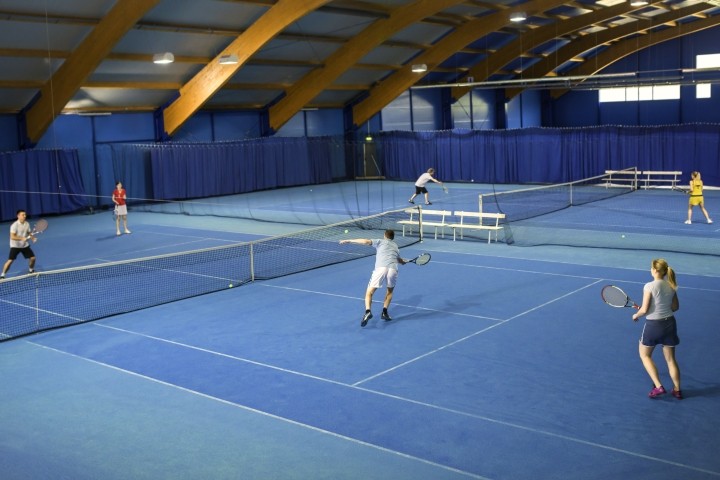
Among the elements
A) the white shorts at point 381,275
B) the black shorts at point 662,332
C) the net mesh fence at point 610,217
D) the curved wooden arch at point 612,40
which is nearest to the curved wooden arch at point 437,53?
the net mesh fence at point 610,217

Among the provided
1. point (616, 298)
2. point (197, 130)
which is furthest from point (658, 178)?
point (616, 298)

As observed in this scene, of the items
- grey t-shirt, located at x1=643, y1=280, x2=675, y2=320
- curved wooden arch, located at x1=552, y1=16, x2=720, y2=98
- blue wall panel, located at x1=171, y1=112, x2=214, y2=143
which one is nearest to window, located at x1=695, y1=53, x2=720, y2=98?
curved wooden arch, located at x1=552, y1=16, x2=720, y2=98

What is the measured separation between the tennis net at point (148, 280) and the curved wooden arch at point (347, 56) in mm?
12794

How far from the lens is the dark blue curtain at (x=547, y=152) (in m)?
33.5

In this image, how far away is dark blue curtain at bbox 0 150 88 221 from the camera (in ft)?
97.5

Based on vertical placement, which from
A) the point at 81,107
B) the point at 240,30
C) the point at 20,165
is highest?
the point at 240,30

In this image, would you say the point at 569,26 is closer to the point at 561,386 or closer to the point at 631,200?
the point at 631,200

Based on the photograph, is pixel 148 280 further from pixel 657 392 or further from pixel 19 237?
pixel 657 392

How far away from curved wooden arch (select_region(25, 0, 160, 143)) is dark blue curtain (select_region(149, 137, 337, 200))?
5131mm

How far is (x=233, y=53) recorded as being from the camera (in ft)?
100

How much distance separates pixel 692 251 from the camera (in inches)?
751

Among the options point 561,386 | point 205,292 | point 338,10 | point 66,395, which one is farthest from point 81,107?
point 561,386

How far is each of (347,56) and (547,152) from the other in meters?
10.4

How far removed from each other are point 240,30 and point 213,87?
2.62m
